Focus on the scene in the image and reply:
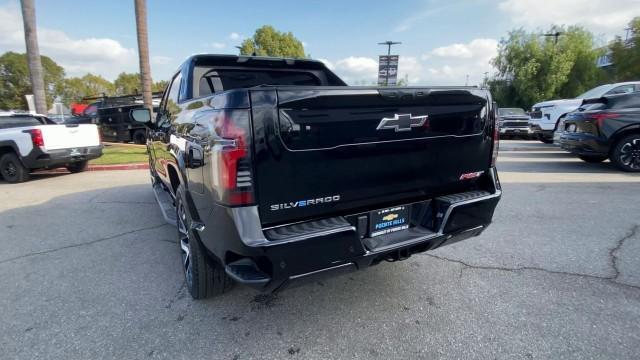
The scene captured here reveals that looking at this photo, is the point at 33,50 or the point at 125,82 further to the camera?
the point at 125,82

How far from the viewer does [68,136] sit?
7.84 m

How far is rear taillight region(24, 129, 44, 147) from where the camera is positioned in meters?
7.43

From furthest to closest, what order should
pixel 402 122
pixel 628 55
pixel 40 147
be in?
pixel 628 55, pixel 40 147, pixel 402 122

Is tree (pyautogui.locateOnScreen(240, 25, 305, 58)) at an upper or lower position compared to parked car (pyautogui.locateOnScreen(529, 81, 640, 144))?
upper

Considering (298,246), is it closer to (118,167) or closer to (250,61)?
(250,61)

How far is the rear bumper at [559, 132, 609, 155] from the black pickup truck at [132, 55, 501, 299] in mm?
6774

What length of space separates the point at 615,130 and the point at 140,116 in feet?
29.6

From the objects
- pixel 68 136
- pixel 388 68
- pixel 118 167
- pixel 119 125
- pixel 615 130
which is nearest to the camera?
pixel 615 130

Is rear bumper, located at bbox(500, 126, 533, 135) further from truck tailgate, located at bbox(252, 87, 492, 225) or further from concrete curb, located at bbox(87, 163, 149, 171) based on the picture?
truck tailgate, located at bbox(252, 87, 492, 225)

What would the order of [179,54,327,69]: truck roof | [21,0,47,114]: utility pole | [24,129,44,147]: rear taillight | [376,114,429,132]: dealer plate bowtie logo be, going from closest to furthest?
1. [376,114,429,132]: dealer plate bowtie logo
2. [179,54,327,69]: truck roof
3. [24,129,44,147]: rear taillight
4. [21,0,47,114]: utility pole

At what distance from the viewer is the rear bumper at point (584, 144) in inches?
299

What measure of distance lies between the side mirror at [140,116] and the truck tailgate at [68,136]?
4.47m

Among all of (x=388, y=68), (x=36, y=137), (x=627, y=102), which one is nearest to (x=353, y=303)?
(x=36, y=137)

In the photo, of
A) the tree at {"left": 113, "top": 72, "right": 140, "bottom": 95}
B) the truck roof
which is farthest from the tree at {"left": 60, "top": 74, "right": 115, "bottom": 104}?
the truck roof
